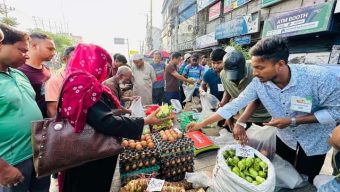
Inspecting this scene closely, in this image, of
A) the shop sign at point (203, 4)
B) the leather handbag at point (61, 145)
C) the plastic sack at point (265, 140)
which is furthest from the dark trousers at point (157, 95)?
the shop sign at point (203, 4)

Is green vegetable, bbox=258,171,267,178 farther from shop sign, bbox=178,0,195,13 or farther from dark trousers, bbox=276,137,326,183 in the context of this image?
shop sign, bbox=178,0,195,13

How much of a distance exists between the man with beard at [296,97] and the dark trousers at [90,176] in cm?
137

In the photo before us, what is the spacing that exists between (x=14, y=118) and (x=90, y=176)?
728 mm

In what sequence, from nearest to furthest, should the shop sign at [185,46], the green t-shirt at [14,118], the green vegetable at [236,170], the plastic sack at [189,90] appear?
the green t-shirt at [14,118], the green vegetable at [236,170], the plastic sack at [189,90], the shop sign at [185,46]

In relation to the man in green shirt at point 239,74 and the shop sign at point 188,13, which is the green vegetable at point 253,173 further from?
the shop sign at point 188,13

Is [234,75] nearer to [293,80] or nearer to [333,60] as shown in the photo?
[293,80]

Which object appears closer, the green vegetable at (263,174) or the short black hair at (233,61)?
the green vegetable at (263,174)

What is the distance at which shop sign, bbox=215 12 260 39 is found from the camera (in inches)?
432

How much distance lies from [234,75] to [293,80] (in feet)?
2.83

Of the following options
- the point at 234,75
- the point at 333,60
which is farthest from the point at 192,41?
the point at 234,75

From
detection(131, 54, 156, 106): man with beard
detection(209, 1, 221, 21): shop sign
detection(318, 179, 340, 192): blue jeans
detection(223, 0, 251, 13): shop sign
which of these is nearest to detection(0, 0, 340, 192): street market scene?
detection(318, 179, 340, 192): blue jeans

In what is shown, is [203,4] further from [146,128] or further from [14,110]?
[14,110]

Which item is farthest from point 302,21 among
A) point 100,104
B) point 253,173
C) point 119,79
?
point 100,104

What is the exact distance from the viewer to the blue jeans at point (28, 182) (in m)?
1.54
